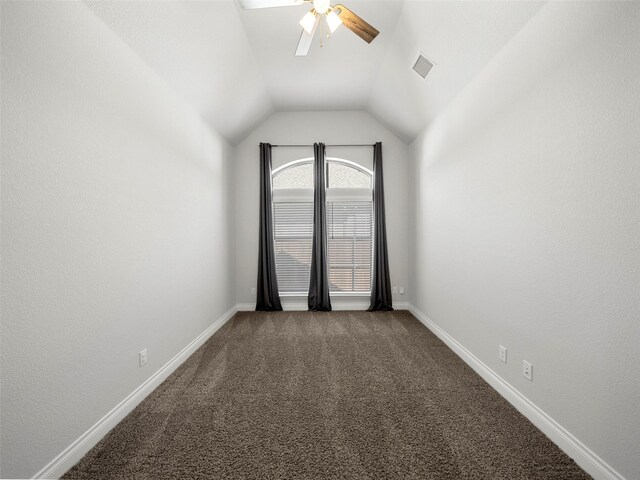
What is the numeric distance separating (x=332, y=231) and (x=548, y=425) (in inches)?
137

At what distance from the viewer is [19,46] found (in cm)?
134

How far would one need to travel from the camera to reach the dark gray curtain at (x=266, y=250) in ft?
15.2

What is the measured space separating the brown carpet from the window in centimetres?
184

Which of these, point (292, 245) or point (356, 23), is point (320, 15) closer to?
point (356, 23)

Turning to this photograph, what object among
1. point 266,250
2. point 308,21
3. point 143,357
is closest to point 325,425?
point 143,357

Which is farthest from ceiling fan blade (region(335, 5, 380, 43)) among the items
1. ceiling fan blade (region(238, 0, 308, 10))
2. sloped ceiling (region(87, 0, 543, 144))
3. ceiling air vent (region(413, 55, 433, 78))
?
ceiling air vent (region(413, 55, 433, 78))

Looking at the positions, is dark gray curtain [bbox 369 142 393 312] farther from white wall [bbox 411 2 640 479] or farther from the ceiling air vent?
white wall [bbox 411 2 640 479]

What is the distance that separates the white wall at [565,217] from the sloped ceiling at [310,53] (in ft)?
0.98

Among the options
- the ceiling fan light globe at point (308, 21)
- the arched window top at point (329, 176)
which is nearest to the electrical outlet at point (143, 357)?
the ceiling fan light globe at point (308, 21)

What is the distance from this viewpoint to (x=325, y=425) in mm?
1863

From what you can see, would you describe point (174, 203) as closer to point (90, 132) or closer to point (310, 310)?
point (90, 132)

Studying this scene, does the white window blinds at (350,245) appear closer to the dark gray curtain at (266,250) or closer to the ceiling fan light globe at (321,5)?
the dark gray curtain at (266,250)

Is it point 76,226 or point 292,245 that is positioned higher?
point 76,226

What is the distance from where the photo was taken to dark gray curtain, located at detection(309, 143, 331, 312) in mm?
4645
